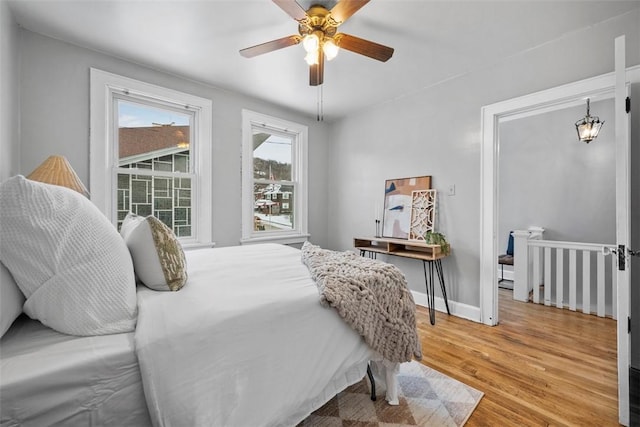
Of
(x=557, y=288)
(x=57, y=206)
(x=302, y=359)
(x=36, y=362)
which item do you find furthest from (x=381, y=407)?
(x=557, y=288)

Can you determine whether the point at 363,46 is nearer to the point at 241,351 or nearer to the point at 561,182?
the point at 241,351

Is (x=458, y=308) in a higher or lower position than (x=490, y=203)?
lower

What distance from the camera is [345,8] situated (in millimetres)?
1598

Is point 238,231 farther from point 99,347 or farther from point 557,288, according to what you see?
point 557,288

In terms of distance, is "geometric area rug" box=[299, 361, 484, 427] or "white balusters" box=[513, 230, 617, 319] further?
"white balusters" box=[513, 230, 617, 319]

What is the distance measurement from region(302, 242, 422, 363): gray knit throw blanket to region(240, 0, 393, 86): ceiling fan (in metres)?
1.41

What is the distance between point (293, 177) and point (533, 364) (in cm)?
332

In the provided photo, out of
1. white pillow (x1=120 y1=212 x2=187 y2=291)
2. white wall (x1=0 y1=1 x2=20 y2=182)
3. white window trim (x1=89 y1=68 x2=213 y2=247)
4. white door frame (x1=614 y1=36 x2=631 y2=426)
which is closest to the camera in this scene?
white pillow (x1=120 y1=212 x2=187 y2=291)

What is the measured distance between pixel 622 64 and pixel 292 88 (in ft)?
8.75

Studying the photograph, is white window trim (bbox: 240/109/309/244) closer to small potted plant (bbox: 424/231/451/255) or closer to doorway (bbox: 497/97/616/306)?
small potted plant (bbox: 424/231/451/255)

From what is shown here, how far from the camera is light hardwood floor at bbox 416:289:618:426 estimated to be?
151 cm

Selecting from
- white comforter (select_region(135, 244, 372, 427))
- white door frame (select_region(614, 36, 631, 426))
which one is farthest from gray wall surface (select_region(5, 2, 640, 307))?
white comforter (select_region(135, 244, 372, 427))

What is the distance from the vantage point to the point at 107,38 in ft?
7.34

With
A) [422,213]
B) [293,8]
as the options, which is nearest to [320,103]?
[422,213]
